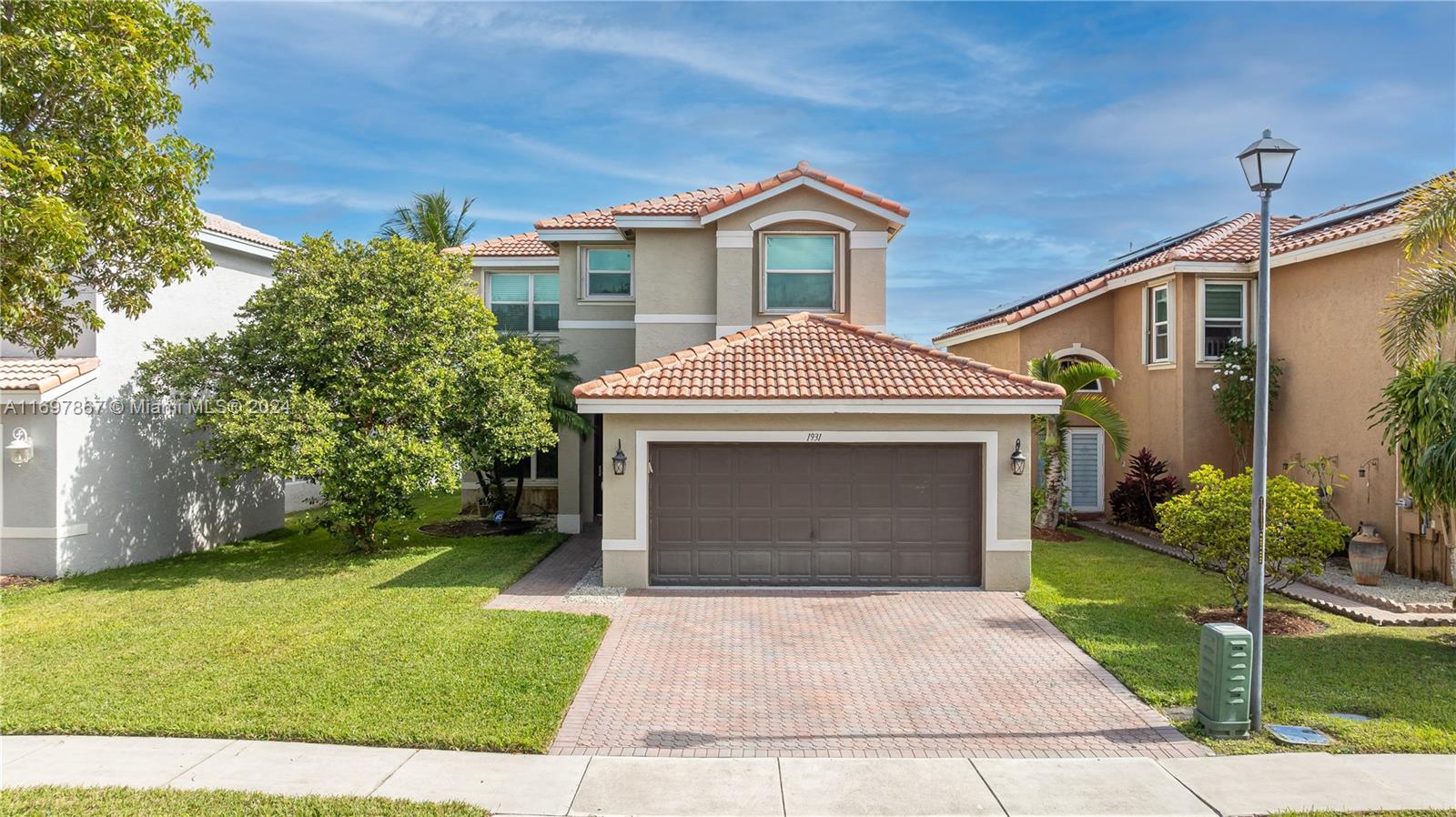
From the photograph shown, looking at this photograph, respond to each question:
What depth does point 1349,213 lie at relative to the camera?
1734 centimetres

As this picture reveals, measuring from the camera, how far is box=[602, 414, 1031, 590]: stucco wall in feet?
43.3

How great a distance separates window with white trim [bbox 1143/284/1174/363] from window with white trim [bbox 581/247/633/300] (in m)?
12.4

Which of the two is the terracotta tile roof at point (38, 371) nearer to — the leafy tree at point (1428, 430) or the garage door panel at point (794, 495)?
the garage door panel at point (794, 495)

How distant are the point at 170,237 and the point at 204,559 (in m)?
8.35

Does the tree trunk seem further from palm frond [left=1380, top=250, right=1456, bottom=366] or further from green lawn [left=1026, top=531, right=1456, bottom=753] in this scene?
palm frond [left=1380, top=250, right=1456, bottom=366]

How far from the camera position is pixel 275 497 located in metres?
20.7

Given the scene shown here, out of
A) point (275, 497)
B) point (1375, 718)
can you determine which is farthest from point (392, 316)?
point (1375, 718)

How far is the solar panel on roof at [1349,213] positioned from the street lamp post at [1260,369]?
11.8 m

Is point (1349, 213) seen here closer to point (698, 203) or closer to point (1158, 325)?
point (1158, 325)

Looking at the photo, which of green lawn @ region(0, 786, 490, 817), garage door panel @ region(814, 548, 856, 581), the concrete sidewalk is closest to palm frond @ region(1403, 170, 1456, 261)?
the concrete sidewalk

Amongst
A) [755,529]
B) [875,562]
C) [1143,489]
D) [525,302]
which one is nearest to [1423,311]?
[875,562]

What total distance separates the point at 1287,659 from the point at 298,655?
11.7 metres

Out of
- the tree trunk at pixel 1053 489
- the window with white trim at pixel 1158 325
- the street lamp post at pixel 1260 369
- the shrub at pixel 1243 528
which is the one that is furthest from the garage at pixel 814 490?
the window with white trim at pixel 1158 325

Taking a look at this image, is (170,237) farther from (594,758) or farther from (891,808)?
(891,808)
